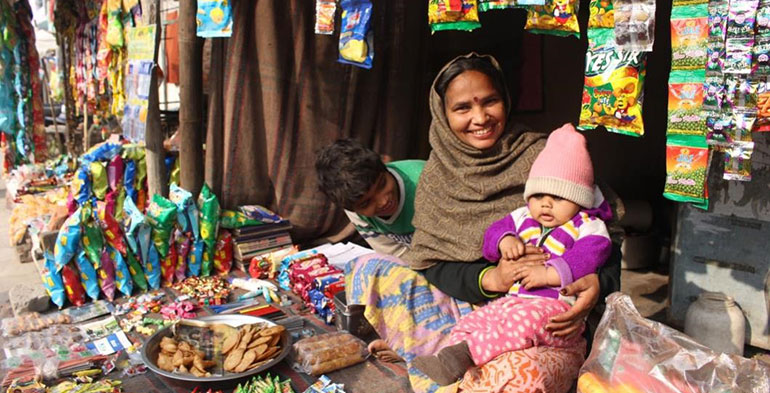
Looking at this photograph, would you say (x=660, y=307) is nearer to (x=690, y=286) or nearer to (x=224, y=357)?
(x=690, y=286)

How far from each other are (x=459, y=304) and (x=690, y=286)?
180 centimetres

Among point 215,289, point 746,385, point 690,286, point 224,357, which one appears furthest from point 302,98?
point 746,385

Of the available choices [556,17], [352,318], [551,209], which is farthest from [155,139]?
[551,209]

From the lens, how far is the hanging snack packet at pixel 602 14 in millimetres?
1927

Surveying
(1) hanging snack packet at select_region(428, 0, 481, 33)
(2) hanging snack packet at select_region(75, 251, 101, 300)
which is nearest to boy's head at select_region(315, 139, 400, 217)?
(1) hanging snack packet at select_region(428, 0, 481, 33)

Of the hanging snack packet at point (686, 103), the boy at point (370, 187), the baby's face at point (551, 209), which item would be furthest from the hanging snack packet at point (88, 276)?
the hanging snack packet at point (686, 103)

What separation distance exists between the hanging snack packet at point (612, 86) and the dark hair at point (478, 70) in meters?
0.32

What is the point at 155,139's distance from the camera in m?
3.75

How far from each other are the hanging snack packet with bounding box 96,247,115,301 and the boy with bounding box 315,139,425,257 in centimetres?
170

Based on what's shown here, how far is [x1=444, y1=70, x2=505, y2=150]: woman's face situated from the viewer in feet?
6.58

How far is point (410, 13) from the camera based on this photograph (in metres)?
4.27

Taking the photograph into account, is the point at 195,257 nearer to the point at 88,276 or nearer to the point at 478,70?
the point at 88,276

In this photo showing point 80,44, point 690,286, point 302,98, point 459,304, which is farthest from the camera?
point 80,44

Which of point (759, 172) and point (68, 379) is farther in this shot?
point (759, 172)
